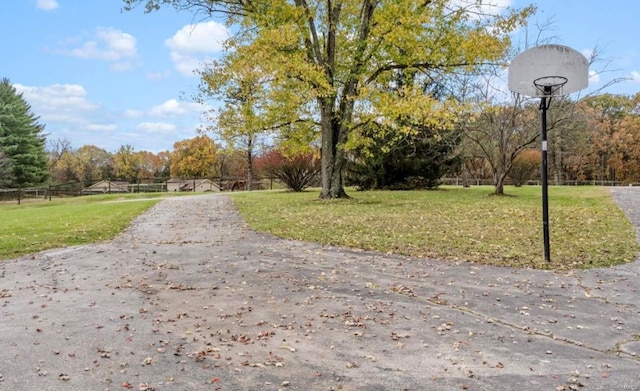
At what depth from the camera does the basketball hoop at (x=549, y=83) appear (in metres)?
7.34

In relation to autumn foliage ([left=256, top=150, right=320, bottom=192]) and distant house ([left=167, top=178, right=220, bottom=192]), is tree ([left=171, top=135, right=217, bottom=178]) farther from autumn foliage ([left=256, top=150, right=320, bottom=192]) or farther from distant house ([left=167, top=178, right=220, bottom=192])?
autumn foliage ([left=256, top=150, right=320, bottom=192])

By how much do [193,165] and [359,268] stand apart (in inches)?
1969

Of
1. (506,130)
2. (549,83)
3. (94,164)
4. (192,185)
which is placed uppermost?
(94,164)

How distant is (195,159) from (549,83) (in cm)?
5013

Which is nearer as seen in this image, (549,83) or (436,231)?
(549,83)

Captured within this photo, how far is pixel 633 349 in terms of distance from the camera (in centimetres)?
370

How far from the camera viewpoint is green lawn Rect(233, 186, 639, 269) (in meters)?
7.40

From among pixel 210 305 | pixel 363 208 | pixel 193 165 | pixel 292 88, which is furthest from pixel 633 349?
A: pixel 193 165

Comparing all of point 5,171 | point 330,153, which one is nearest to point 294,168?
point 330,153

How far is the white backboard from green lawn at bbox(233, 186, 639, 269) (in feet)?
8.69

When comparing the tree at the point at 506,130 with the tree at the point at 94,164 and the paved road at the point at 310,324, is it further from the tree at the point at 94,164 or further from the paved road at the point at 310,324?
the tree at the point at 94,164

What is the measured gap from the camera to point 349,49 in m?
16.2

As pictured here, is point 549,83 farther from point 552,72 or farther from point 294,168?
point 294,168

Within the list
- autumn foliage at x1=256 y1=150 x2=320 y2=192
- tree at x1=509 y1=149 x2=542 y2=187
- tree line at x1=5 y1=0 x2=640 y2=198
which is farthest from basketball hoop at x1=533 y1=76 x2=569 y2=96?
tree at x1=509 y1=149 x2=542 y2=187
